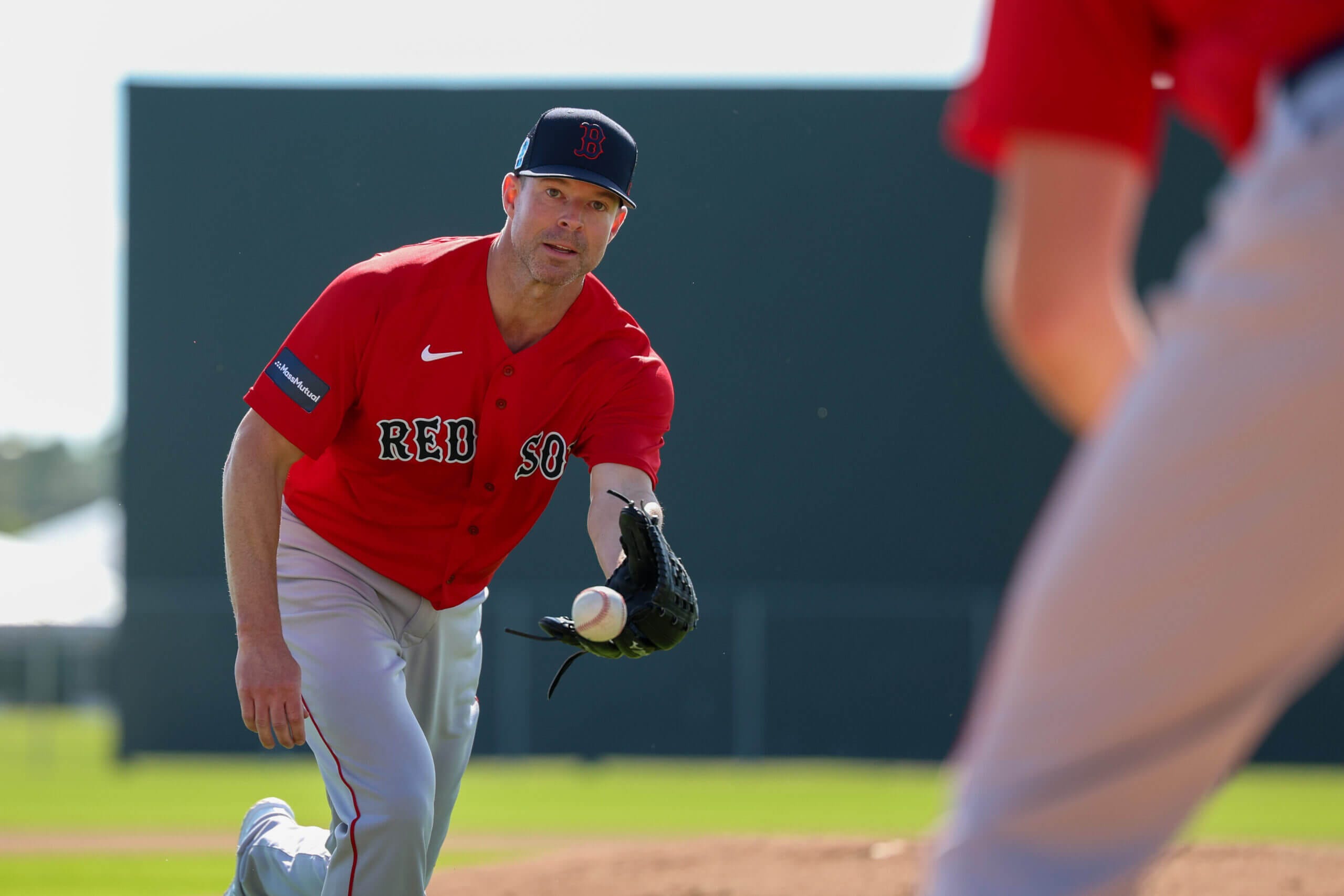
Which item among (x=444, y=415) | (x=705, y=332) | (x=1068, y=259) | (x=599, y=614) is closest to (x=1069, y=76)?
(x=1068, y=259)

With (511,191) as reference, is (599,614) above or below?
A: below

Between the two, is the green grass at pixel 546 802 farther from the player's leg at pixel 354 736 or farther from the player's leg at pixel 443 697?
the player's leg at pixel 354 736

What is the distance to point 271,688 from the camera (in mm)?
3434

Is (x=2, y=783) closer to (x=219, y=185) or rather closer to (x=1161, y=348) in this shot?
(x=219, y=185)

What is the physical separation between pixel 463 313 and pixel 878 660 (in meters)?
13.0

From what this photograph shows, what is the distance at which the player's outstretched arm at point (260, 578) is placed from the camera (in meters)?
3.43

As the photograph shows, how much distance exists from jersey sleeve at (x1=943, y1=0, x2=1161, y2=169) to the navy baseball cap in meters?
2.52

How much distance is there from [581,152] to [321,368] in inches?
33.9

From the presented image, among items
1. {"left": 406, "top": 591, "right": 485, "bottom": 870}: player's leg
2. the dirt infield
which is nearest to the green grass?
the dirt infield

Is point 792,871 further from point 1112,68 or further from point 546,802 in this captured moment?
point 546,802

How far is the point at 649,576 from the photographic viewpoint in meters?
3.76

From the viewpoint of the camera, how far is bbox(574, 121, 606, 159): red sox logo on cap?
13.2 feet

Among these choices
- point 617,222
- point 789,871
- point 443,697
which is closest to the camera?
point 443,697

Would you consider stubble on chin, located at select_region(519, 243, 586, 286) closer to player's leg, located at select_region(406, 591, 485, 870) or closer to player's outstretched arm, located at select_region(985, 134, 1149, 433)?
player's leg, located at select_region(406, 591, 485, 870)
